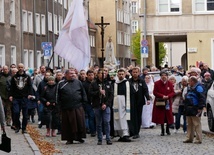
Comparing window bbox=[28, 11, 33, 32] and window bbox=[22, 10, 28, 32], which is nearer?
window bbox=[22, 10, 28, 32]

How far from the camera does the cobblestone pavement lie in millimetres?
16609

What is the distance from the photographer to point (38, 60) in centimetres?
5738

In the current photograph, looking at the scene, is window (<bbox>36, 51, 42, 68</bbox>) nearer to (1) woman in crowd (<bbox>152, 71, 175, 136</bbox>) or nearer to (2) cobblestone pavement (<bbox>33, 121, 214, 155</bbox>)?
(1) woman in crowd (<bbox>152, 71, 175, 136</bbox>)

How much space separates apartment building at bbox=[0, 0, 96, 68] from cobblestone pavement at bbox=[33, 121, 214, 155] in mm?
21313

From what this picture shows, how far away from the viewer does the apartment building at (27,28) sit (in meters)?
47.2

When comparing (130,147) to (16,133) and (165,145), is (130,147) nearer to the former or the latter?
(165,145)

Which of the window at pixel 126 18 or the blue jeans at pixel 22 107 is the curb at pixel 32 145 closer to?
the blue jeans at pixel 22 107

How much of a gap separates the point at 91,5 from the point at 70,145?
78.9 metres

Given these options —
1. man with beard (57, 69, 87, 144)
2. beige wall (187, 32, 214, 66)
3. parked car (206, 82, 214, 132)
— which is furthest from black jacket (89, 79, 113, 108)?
beige wall (187, 32, 214, 66)

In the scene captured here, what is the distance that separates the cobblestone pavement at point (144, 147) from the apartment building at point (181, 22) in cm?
2563

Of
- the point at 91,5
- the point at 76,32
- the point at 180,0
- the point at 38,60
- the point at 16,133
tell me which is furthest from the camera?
the point at 91,5

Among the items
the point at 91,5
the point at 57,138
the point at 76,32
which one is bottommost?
the point at 57,138

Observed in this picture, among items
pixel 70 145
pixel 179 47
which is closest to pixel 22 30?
pixel 70 145

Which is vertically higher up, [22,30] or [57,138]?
[22,30]
